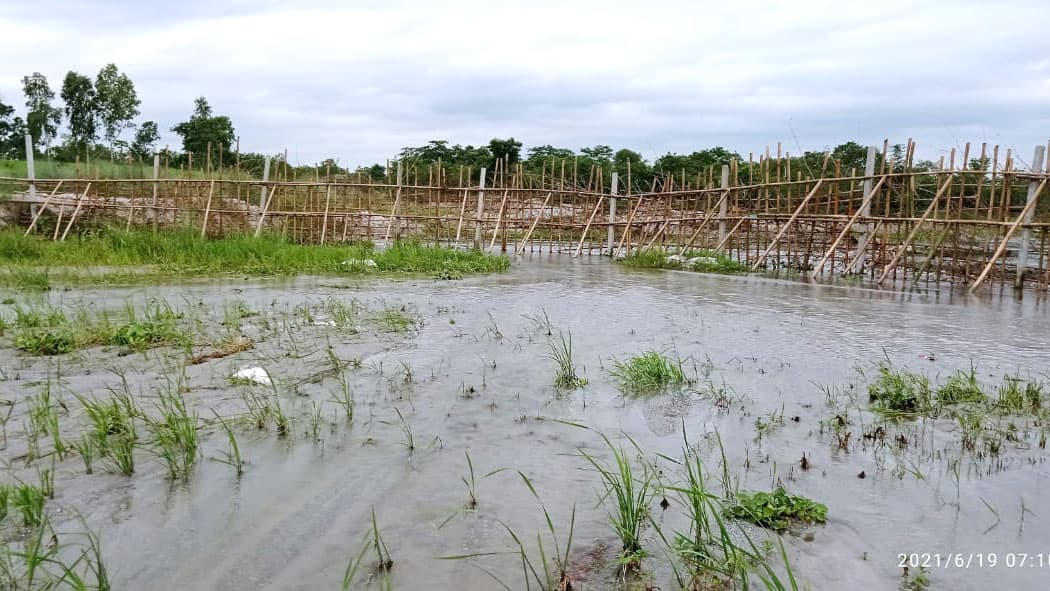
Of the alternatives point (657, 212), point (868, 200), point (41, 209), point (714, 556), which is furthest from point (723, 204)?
point (41, 209)

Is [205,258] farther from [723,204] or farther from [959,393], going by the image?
[959,393]

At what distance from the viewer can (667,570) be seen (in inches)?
95.9

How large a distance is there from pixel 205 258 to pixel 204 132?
25.6 meters

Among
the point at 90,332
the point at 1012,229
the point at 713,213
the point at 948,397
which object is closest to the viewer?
the point at 948,397

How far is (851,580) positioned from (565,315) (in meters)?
5.18

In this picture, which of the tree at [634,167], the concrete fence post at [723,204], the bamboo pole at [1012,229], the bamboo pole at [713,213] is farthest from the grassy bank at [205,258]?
the tree at [634,167]

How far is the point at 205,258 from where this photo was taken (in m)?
11.4

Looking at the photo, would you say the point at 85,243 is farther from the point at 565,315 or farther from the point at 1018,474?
the point at 1018,474

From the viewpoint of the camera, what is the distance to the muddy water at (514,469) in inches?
97.3

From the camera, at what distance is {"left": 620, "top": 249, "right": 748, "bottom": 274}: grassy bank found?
43.6ft

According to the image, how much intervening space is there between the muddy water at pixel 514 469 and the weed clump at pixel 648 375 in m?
0.15

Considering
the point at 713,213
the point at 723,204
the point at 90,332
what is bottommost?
the point at 90,332

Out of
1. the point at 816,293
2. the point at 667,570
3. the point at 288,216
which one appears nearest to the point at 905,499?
the point at 667,570
